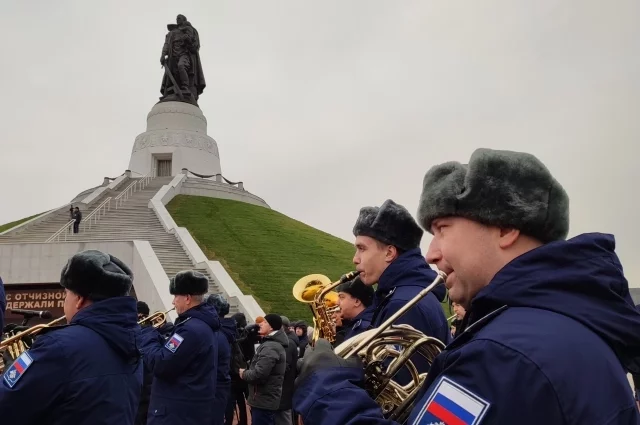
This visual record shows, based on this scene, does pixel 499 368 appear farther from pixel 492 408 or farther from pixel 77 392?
pixel 77 392

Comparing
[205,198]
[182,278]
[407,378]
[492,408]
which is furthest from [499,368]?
[205,198]

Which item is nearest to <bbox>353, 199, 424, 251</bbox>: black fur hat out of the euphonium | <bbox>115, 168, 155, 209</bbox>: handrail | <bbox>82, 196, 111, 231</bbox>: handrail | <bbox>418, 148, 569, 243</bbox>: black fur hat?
the euphonium

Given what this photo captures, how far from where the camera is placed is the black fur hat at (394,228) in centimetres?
363

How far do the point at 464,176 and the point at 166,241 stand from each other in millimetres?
21097

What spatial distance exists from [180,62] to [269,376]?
37032 millimetres

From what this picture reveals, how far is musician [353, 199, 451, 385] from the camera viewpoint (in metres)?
3.18

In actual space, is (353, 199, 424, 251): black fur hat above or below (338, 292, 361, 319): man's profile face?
above

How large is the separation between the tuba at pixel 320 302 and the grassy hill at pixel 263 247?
10935 millimetres

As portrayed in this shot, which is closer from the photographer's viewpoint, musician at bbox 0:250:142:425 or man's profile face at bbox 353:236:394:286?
musician at bbox 0:250:142:425

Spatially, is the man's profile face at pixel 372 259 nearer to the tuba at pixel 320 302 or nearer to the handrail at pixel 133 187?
the tuba at pixel 320 302

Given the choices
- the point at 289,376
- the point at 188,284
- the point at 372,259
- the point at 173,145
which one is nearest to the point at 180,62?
the point at 173,145

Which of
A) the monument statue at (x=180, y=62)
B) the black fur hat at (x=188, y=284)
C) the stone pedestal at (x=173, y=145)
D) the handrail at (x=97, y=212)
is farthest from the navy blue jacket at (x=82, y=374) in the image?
the monument statue at (x=180, y=62)

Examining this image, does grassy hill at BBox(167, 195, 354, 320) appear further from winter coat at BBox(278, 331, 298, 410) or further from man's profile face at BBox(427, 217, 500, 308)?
man's profile face at BBox(427, 217, 500, 308)

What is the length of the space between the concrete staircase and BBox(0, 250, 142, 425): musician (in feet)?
45.8
